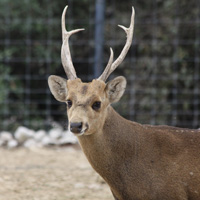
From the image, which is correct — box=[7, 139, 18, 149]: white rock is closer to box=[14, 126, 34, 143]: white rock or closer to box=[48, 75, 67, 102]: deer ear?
box=[14, 126, 34, 143]: white rock

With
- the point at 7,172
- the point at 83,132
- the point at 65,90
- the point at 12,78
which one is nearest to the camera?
the point at 83,132

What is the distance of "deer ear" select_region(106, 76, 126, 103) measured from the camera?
4633mm

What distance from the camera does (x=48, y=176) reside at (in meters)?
6.46

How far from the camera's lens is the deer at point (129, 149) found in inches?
168

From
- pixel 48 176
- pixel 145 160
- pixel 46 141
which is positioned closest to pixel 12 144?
pixel 46 141

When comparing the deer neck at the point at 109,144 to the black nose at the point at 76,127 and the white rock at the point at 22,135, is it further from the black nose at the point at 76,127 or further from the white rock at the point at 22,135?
the white rock at the point at 22,135

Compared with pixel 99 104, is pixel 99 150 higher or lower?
lower

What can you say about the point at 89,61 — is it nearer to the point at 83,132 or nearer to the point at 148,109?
the point at 148,109

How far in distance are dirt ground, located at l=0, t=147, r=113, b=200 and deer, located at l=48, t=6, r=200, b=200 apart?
3.94 feet

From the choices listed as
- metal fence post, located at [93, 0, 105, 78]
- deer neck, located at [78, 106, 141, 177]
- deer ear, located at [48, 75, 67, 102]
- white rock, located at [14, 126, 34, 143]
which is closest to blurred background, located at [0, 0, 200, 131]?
white rock, located at [14, 126, 34, 143]

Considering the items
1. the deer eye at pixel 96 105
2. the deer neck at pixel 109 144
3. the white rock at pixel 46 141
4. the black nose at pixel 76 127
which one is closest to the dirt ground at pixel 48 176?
the white rock at pixel 46 141

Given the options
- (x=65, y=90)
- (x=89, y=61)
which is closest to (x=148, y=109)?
(x=89, y=61)

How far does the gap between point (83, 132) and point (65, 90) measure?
69 cm

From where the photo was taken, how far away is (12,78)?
917 cm
